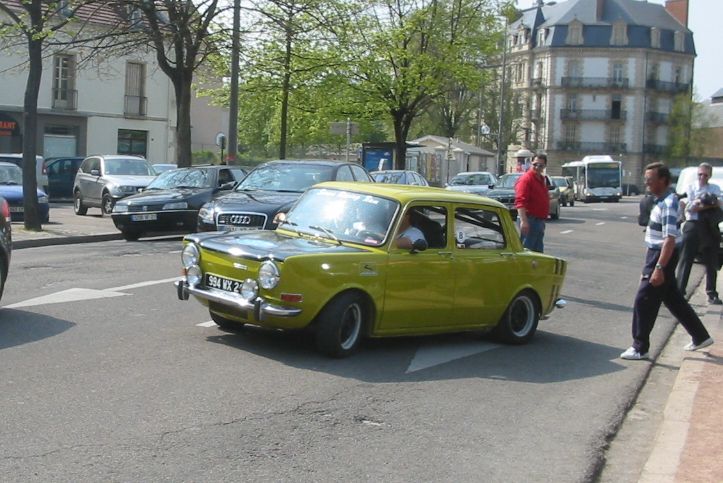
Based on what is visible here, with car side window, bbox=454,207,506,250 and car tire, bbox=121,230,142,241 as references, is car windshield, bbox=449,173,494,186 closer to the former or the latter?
car tire, bbox=121,230,142,241

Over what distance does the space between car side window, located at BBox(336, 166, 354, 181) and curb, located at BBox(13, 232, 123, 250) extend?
6.02m

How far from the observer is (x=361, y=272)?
26.6 ft

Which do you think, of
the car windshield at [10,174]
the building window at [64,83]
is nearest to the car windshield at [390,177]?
the car windshield at [10,174]

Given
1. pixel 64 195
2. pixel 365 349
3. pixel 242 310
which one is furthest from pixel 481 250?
pixel 64 195

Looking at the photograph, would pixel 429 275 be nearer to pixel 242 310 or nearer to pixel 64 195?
pixel 242 310

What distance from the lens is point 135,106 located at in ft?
156

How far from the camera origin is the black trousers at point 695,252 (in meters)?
13.2

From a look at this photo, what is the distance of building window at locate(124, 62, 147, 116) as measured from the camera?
4703 centimetres

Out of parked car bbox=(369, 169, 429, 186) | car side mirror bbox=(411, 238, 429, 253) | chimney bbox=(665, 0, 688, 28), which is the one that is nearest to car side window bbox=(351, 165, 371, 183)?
car side mirror bbox=(411, 238, 429, 253)

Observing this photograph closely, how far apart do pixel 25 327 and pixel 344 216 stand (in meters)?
3.07

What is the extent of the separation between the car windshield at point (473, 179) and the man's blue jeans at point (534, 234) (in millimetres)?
24494

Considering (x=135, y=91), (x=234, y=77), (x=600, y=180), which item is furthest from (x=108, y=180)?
(x=600, y=180)

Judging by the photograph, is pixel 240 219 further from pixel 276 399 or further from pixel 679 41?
pixel 679 41

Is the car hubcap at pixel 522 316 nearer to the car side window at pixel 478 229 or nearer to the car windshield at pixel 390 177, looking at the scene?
the car side window at pixel 478 229
